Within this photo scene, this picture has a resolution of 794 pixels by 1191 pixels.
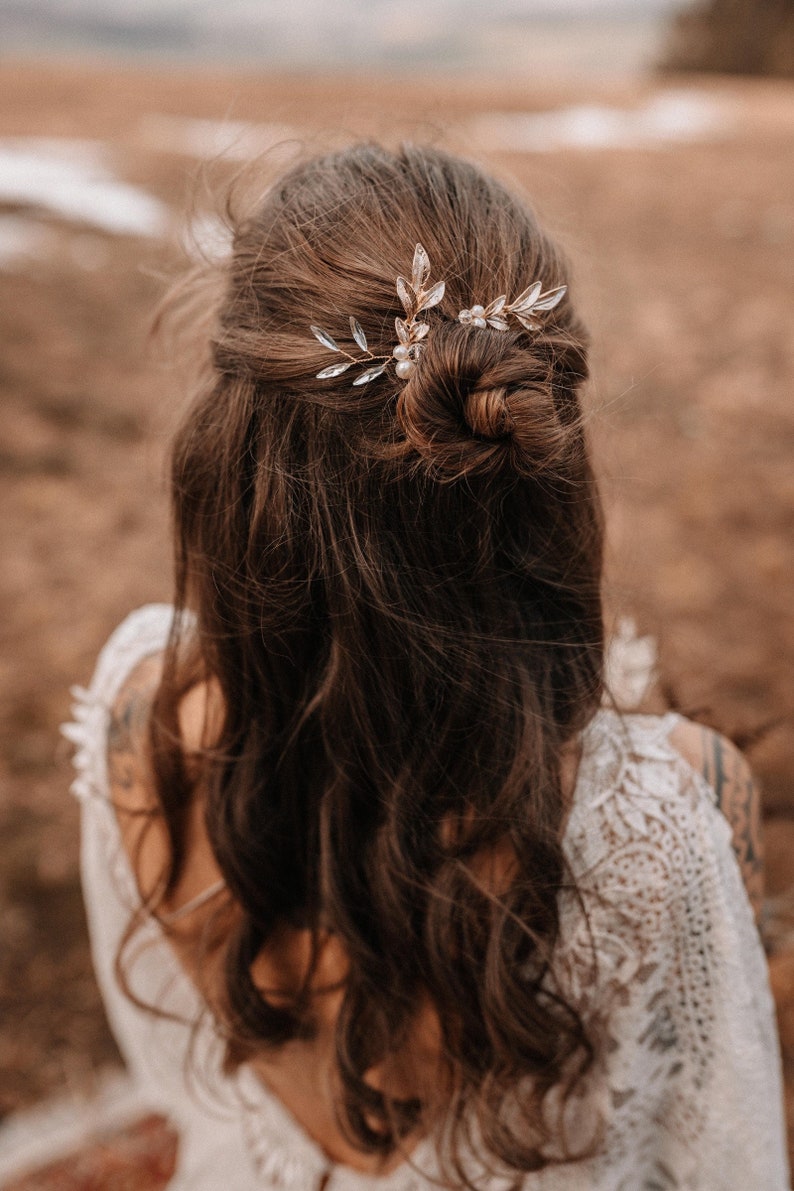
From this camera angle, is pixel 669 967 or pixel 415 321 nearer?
pixel 415 321

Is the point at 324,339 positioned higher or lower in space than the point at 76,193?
lower

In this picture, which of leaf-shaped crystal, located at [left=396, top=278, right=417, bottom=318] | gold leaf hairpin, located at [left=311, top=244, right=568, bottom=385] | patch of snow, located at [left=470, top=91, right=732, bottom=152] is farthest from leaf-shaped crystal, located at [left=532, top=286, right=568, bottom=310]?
patch of snow, located at [left=470, top=91, right=732, bottom=152]

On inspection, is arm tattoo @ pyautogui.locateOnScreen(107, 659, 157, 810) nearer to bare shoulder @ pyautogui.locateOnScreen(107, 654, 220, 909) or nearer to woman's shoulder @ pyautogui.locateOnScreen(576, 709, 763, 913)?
bare shoulder @ pyautogui.locateOnScreen(107, 654, 220, 909)

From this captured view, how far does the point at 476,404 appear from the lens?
696mm

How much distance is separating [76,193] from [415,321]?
174 inches

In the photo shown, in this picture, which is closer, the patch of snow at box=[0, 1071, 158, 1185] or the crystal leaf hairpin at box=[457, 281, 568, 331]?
the crystal leaf hairpin at box=[457, 281, 568, 331]

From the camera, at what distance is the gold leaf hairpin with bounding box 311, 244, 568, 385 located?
0.70 meters

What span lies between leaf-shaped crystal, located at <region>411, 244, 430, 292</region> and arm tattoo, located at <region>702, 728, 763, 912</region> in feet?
1.95

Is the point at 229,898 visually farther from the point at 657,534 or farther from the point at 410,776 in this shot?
the point at 657,534

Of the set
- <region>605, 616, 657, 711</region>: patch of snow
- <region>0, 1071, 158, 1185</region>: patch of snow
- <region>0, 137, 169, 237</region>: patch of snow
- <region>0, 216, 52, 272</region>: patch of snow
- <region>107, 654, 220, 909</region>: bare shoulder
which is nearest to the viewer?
<region>107, 654, 220, 909</region>: bare shoulder

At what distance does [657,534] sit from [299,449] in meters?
2.34

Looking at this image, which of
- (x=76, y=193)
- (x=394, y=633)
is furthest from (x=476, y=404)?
(x=76, y=193)

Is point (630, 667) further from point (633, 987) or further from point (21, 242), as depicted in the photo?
point (21, 242)

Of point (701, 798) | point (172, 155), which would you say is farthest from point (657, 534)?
point (172, 155)
